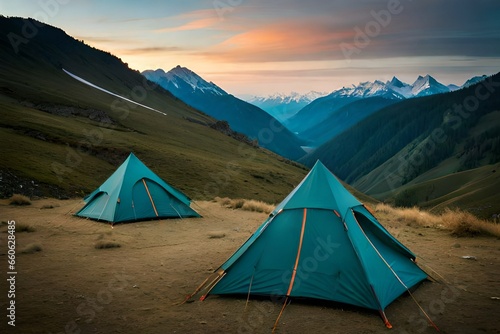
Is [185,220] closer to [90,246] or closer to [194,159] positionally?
[90,246]

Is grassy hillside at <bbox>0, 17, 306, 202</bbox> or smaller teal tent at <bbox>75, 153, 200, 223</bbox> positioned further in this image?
grassy hillside at <bbox>0, 17, 306, 202</bbox>

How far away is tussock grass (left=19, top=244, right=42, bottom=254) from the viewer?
13.6 m

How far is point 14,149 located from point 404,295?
122 ft

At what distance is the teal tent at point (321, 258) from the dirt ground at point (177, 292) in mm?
352

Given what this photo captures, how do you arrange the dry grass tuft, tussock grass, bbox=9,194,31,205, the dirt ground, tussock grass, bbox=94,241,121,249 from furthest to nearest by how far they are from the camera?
tussock grass, bbox=9,194,31,205, the dry grass tuft, tussock grass, bbox=94,241,121,249, the dirt ground

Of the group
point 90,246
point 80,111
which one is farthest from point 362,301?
point 80,111

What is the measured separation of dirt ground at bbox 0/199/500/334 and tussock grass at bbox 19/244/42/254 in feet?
0.34

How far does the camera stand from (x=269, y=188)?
5956 cm

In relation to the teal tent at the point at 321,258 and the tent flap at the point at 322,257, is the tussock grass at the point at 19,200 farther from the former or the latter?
the tent flap at the point at 322,257

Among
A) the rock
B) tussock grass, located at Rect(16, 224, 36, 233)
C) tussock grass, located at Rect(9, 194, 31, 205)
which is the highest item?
the rock

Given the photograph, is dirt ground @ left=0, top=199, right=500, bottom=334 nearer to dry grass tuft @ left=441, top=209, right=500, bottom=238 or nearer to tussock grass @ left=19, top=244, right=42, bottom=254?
tussock grass @ left=19, top=244, right=42, bottom=254

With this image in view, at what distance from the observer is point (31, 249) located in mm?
13828

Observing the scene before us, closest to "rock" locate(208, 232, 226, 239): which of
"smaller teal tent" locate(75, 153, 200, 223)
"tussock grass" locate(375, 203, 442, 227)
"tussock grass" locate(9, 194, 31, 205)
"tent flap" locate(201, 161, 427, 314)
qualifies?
"smaller teal tent" locate(75, 153, 200, 223)

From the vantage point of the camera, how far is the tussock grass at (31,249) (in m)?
13.6
